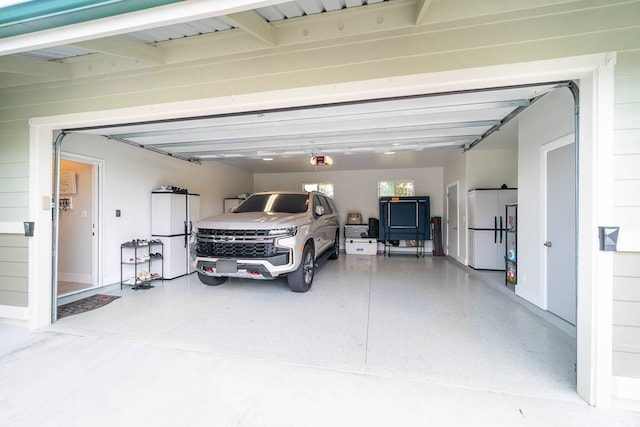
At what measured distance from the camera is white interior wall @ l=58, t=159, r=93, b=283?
4852mm

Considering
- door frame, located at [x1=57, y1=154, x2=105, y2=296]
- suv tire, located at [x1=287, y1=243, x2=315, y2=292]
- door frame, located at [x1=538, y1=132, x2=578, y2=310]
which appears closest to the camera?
door frame, located at [x1=538, y1=132, x2=578, y2=310]

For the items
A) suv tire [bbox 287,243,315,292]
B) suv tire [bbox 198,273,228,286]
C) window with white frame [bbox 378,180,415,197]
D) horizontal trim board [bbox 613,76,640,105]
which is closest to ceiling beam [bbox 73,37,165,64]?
suv tire [bbox 287,243,315,292]

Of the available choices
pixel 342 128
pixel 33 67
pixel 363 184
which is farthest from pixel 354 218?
pixel 33 67

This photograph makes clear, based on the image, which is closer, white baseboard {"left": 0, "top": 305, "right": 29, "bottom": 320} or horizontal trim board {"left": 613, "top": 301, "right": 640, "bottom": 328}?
horizontal trim board {"left": 613, "top": 301, "right": 640, "bottom": 328}

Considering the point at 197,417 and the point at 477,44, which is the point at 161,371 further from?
the point at 477,44

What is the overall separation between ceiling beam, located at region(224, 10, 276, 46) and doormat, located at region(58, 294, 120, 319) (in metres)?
4.21

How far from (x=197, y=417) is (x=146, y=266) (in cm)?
448

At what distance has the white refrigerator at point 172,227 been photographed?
529cm

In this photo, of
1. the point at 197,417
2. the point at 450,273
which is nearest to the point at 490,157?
the point at 450,273

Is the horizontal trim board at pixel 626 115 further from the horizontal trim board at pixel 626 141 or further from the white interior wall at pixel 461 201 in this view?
the white interior wall at pixel 461 201

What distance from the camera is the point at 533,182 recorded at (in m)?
3.70

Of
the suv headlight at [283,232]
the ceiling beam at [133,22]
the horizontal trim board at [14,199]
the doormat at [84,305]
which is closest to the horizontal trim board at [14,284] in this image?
the doormat at [84,305]

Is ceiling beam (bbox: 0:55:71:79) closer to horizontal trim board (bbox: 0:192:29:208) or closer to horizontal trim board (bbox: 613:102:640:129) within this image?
horizontal trim board (bbox: 0:192:29:208)

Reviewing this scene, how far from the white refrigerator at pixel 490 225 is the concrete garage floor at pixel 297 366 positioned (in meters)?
1.70
